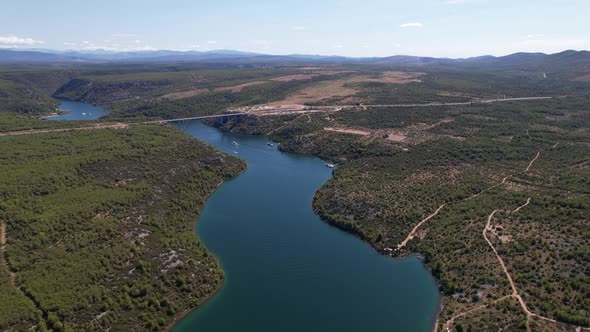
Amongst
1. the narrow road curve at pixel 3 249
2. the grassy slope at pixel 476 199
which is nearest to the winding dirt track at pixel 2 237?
the narrow road curve at pixel 3 249

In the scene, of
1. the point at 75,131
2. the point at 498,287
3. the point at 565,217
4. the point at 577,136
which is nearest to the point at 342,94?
the point at 577,136

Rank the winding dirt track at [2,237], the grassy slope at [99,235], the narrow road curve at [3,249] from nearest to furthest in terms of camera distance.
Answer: the grassy slope at [99,235] < the narrow road curve at [3,249] < the winding dirt track at [2,237]

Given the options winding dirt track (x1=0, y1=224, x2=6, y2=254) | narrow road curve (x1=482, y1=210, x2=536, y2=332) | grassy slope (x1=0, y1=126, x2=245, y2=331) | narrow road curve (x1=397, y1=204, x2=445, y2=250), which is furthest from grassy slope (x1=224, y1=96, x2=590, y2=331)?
winding dirt track (x1=0, y1=224, x2=6, y2=254)

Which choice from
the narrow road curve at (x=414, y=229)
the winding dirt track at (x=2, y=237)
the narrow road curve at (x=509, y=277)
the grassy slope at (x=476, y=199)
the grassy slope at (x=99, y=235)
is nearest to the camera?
the grassy slope at (x=99, y=235)

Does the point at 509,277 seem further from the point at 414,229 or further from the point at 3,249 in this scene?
the point at 3,249

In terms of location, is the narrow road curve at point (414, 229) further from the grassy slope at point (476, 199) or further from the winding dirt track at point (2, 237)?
the winding dirt track at point (2, 237)

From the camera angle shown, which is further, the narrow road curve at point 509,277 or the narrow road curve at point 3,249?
the narrow road curve at point 3,249

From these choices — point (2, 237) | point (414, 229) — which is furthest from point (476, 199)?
point (2, 237)

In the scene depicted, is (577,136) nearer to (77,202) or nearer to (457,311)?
(457,311)
